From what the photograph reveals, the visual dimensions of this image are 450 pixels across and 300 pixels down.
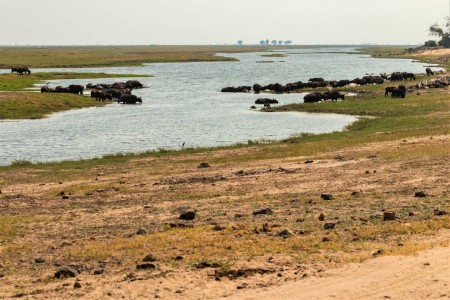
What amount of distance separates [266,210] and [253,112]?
109 feet

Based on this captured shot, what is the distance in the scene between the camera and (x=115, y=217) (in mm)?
16547

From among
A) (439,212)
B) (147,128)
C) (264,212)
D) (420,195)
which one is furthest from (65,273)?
(147,128)

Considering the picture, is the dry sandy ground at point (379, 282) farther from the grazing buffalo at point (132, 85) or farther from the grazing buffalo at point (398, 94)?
the grazing buffalo at point (132, 85)

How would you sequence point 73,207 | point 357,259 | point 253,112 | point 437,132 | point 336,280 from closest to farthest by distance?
point 336,280, point 357,259, point 73,207, point 437,132, point 253,112

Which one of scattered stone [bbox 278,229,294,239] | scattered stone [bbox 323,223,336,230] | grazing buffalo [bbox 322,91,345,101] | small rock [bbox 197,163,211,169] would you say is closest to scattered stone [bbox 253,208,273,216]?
scattered stone [bbox 323,223,336,230]

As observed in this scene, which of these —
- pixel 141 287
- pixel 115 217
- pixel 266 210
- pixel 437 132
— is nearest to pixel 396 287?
pixel 141 287

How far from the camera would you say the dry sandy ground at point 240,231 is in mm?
10406

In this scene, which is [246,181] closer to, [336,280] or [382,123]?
[336,280]

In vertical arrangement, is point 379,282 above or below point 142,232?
above

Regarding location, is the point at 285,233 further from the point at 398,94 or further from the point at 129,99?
the point at 129,99

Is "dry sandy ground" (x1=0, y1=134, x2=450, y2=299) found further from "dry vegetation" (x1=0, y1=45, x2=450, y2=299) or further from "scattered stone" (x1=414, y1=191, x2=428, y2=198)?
"scattered stone" (x1=414, y1=191, x2=428, y2=198)

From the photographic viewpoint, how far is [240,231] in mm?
13914

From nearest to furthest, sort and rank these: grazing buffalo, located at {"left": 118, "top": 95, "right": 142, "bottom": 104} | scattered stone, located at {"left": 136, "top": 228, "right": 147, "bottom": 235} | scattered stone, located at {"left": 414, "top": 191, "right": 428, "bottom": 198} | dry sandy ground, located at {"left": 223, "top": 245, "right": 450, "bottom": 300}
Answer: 1. dry sandy ground, located at {"left": 223, "top": 245, "right": 450, "bottom": 300}
2. scattered stone, located at {"left": 136, "top": 228, "right": 147, "bottom": 235}
3. scattered stone, located at {"left": 414, "top": 191, "right": 428, "bottom": 198}
4. grazing buffalo, located at {"left": 118, "top": 95, "right": 142, "bottom": 104}

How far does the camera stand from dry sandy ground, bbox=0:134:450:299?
10.4m
